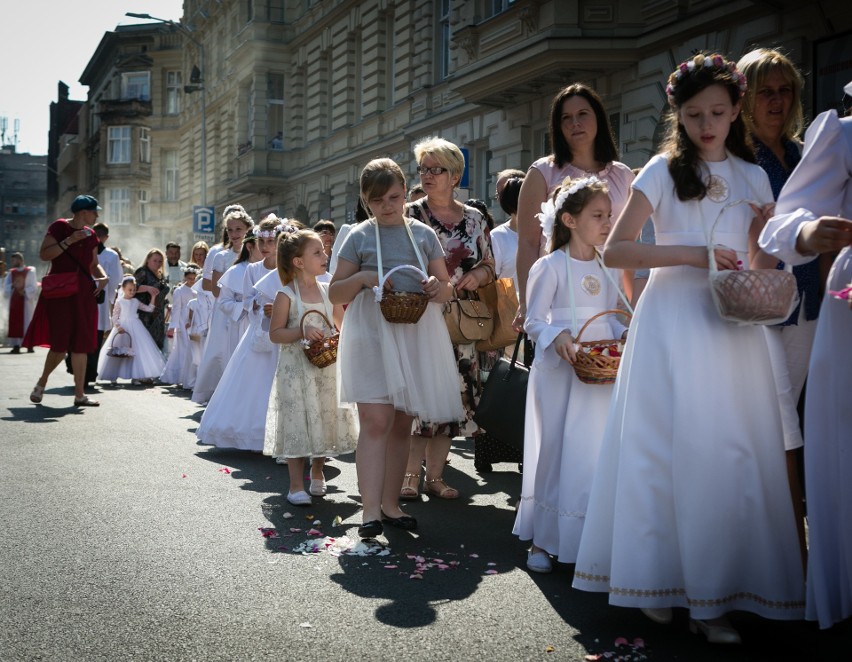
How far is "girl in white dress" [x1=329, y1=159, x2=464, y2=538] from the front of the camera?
18.0 feet

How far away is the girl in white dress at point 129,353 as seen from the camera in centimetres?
1650

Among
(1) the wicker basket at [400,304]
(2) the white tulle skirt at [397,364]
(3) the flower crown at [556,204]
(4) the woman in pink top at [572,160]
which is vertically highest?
(4) the woman in pink top at [572,160]

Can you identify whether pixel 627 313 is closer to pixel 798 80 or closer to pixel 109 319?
pixel 798 80

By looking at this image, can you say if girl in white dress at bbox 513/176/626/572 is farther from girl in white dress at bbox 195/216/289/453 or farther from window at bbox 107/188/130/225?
window at bbox 107/188/130/225

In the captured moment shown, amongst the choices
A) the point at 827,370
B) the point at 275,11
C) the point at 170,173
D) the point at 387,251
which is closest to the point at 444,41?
the point at 275,11

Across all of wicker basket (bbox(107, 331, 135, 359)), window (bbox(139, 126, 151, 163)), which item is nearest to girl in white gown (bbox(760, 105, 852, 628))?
wicker basket (bbox(107, 331, 135, 359))

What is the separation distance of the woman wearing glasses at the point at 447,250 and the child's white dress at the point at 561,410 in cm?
151

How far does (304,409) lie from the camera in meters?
6.82

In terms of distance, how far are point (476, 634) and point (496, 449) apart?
3523 mm

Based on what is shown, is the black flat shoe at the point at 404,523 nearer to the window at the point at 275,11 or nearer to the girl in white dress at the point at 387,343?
the girl in white dress at the point at 387,343

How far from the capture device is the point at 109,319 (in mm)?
16047

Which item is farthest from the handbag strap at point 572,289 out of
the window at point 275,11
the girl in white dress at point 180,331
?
the window at point 275,11

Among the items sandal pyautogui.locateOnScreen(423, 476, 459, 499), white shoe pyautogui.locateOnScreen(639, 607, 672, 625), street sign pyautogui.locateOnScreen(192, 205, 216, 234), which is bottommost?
sandal pyautogui.locateOnScreen(423, 476, 459, 499)

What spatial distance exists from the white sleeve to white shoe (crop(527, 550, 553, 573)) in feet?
5.97
